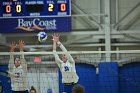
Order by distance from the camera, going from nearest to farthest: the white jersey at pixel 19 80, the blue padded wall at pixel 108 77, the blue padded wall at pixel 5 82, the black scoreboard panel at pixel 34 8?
the white jersey at pixel 19 80 → the blue padded wall at pixel 108 77 → the black scoreboard panel at pixel 34 8 → the blue padded wall at pixel 5 82

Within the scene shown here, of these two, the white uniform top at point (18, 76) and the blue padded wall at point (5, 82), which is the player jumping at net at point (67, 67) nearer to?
the white uniform top at point (18, 76)

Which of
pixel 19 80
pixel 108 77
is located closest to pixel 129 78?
pixel 108 77

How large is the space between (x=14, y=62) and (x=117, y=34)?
335 centimetres

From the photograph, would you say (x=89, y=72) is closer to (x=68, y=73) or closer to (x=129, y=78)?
(x=129, y=78)

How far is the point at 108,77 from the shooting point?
10.8 m

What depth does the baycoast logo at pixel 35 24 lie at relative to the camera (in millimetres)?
11094

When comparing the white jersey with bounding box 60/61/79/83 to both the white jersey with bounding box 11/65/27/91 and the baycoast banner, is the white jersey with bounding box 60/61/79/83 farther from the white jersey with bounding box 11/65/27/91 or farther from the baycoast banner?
the baycoast banner

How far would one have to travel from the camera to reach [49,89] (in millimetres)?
11195

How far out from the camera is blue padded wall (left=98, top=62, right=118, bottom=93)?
1074 centimetres

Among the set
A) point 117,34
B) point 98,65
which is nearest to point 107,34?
point 117,34

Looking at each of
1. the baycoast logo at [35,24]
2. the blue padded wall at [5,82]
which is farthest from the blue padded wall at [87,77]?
Answer: the blue padded wall at [5,82]

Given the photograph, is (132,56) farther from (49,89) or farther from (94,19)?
(49,89)

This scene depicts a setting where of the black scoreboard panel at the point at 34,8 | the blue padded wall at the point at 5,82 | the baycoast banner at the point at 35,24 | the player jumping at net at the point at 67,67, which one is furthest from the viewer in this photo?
the blue padded wall at the point at 5,82

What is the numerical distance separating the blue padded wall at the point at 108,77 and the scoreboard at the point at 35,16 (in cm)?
160
